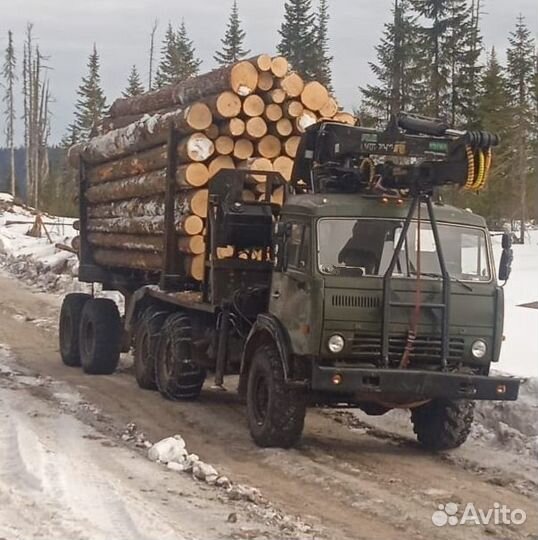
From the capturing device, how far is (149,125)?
12.9 m

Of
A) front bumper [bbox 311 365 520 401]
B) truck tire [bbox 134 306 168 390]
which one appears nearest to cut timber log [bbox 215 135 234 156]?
truck tire [bbox 134 306 168 390]

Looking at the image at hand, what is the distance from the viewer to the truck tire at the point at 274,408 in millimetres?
9000

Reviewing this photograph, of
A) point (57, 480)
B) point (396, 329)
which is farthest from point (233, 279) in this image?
point (57, 480)

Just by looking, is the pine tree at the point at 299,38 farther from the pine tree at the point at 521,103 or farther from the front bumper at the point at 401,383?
the front bumper at the point at 401,383

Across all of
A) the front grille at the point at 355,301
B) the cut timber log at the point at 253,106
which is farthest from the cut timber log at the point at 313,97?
the front grille at the point at 355,301

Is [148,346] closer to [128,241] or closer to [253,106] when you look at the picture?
[128,241]

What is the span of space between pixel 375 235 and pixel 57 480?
11.6 feet

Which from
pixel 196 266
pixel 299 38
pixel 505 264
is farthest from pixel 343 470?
pixel 299 38

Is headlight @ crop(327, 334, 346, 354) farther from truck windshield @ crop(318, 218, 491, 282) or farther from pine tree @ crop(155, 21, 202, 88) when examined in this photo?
pine tree @ crop(155, 21, 202, 88)

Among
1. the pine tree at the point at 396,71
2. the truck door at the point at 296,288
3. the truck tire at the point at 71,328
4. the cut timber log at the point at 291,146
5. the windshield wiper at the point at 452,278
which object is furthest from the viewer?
the pine tree at the point at 396,71

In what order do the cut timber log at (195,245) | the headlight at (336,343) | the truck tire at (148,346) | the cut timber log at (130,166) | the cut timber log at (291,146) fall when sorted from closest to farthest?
1. the headlight at (336,343)
2. the cut timber log at (195,245)
3. the cut timber log at (291,146)
4. the truck tire at (148,346)
5. the cut timber log at (130,166)

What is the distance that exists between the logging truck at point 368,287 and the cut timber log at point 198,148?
1039mm

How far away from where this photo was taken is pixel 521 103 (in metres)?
40.8

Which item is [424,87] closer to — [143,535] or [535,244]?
[535,244]
